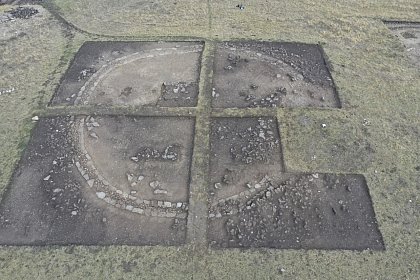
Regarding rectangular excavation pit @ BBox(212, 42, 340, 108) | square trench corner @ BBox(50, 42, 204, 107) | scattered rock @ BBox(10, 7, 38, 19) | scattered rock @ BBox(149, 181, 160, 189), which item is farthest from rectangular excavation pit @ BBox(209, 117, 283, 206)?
scattered rock @ BBox(10, 7, 38, 19)

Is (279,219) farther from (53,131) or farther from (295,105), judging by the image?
(53,131)

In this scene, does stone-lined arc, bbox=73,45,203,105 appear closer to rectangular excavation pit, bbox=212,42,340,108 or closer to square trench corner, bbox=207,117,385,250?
rectangular excavation pit, bbox=212,42,340,108

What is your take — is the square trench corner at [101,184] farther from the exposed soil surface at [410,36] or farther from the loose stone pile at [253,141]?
the exposed soil surface at [410,36]

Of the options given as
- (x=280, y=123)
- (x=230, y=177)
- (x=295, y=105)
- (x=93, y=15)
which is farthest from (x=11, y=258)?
(x=93, y=15)

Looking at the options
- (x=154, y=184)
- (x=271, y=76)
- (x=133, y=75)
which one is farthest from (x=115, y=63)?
(x=154, y=184)

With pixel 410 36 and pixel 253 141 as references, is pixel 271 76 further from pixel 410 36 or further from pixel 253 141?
pixel 410 36

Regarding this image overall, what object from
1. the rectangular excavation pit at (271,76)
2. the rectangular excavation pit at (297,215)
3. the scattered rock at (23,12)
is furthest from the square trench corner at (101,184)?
the scattered rock at (23,12)

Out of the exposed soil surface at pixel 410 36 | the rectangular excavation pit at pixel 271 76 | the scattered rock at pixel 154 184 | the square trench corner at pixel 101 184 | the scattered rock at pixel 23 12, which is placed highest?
the exposed soil surface at pixel 410 36
